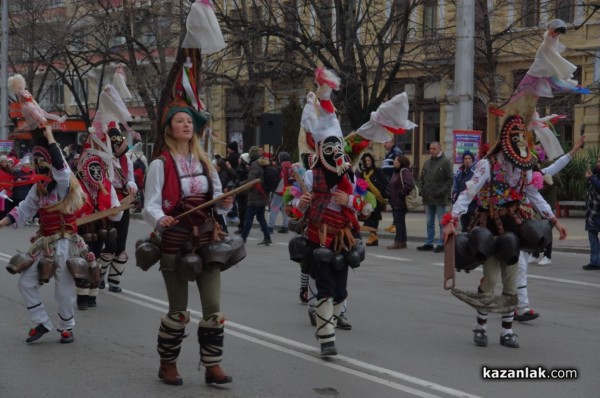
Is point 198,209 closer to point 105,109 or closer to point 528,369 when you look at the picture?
point 528,369

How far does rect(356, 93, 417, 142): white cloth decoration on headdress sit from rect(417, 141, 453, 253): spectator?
9.21 metres

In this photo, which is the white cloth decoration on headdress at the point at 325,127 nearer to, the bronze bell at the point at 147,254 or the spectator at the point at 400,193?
the bronze bell at the point at 147,254

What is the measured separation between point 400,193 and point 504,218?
9708 millimetres

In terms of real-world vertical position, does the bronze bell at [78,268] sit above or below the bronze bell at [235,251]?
below

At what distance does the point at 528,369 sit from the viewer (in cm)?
750

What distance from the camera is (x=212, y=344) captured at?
6.81 metres

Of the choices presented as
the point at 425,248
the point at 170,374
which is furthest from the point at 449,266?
the point at 425,248

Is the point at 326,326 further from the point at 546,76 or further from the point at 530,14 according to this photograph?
the point at 530,14

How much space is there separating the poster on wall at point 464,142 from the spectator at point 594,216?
2714mm

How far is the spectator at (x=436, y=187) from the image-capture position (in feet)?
57.6

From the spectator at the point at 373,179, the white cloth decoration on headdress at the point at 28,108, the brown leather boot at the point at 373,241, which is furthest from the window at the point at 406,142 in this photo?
the white cloth decoration on headdress at the point at 28,108

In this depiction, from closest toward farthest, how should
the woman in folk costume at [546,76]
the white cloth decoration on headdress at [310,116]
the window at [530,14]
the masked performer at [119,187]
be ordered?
the white cloth decoration on headdress at [310,116] < the woman in folk costume at [546,76] < the masked performer at [119,187] < the window at [530,14]

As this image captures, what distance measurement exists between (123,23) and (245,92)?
6.04m

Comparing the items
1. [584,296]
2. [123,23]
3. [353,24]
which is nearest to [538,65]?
[584,296]
